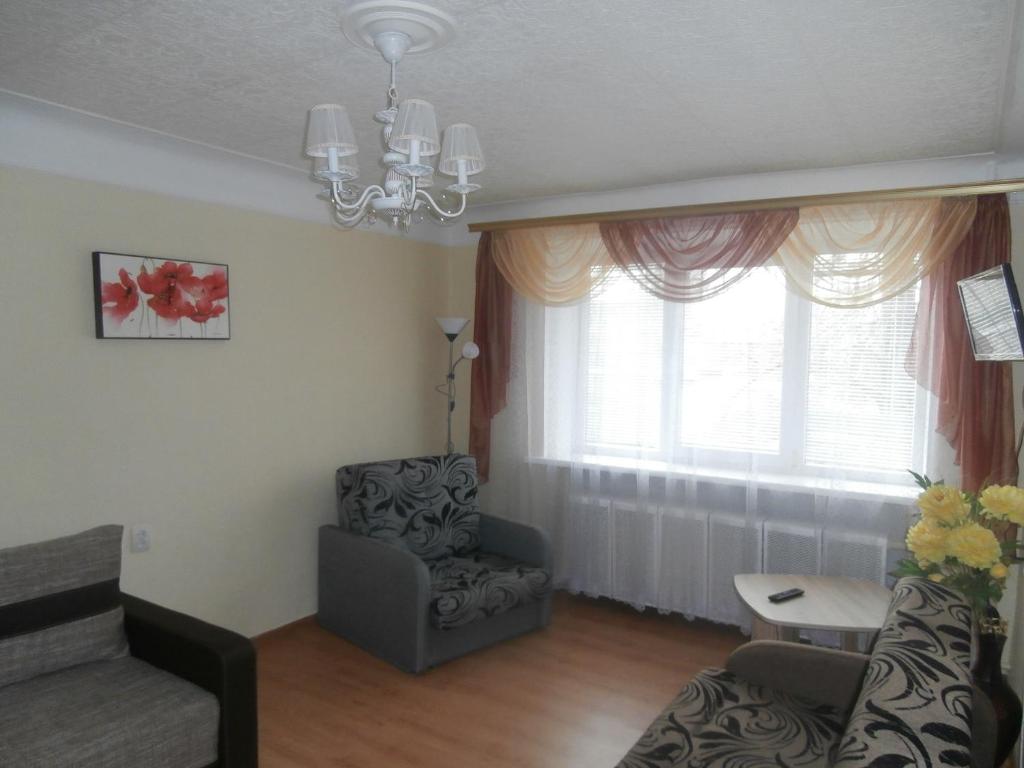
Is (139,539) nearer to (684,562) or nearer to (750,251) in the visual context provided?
(684,562)

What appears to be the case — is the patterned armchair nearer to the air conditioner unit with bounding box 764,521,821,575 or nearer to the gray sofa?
the gray sofa

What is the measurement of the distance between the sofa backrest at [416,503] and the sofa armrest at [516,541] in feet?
0.23

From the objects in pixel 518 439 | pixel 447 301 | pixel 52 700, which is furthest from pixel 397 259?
pixel 52 700

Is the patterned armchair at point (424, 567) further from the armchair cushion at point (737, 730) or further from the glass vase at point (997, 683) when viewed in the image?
the glass vase at point (997, 683)

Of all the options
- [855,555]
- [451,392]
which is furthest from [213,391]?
[855,555]

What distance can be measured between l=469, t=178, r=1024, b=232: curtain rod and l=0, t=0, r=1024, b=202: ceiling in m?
0.16

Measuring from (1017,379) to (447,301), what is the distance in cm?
327

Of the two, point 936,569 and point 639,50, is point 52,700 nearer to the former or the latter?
point 639,50

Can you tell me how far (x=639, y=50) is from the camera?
6.86ft

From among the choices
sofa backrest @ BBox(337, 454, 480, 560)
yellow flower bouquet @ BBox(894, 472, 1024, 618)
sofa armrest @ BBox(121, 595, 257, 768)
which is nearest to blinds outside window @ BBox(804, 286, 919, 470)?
yellow flower bouquet @ BBox(894, 472, 1024, 618)

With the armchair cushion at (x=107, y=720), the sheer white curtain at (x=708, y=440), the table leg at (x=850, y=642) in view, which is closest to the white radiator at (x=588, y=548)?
the sheer white curtain at (x=708, y=440)

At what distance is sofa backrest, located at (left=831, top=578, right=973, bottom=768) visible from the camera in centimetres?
136

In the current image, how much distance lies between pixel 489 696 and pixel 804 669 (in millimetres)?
1421

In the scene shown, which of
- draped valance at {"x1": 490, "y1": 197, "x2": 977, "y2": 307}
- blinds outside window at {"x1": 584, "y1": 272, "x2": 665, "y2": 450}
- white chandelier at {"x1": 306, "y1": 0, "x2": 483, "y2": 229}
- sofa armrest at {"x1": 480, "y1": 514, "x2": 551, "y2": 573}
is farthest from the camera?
blinds outside window at {"x1": 584, "y1": 272, "x2": 665, "y2": 450}
